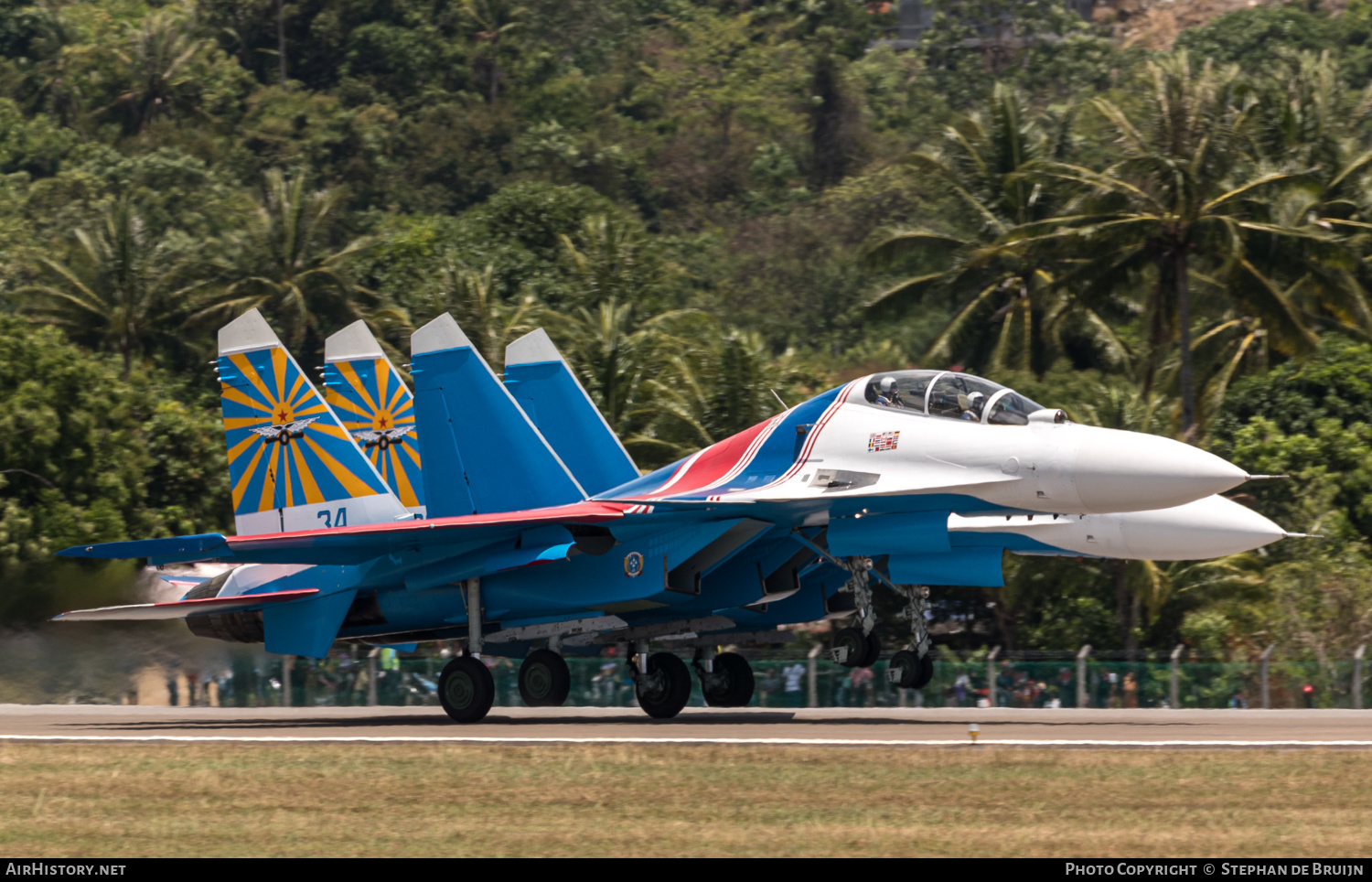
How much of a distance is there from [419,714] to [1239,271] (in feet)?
71.9

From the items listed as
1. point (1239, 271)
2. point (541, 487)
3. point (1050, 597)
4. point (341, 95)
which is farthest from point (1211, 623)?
point (341, 95)

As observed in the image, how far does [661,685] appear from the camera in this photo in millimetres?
21641

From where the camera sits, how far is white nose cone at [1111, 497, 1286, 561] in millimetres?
19719

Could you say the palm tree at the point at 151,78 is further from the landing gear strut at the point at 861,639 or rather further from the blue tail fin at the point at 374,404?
the landing gear strut at the point at 861,639

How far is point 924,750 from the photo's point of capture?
53.0 ft

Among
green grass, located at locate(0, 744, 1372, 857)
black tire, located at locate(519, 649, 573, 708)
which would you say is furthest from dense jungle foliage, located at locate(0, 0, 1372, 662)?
green grass, located at locate(0, 744, 1372, 857)

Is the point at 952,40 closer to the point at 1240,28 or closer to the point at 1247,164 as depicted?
the point at 1240,28

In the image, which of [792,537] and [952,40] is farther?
[952,40]

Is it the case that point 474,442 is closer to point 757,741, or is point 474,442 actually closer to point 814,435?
point 814,435

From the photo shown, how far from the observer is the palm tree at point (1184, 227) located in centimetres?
3722

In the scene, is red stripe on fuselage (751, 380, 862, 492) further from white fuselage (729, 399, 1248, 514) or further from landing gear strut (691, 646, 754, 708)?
landing gear strut (691, 646, 754, 708)

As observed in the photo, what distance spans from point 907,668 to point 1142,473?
3533mm

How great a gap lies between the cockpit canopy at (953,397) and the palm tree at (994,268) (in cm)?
2329

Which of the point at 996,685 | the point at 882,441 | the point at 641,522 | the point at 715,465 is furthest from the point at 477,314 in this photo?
the point at 882,441
